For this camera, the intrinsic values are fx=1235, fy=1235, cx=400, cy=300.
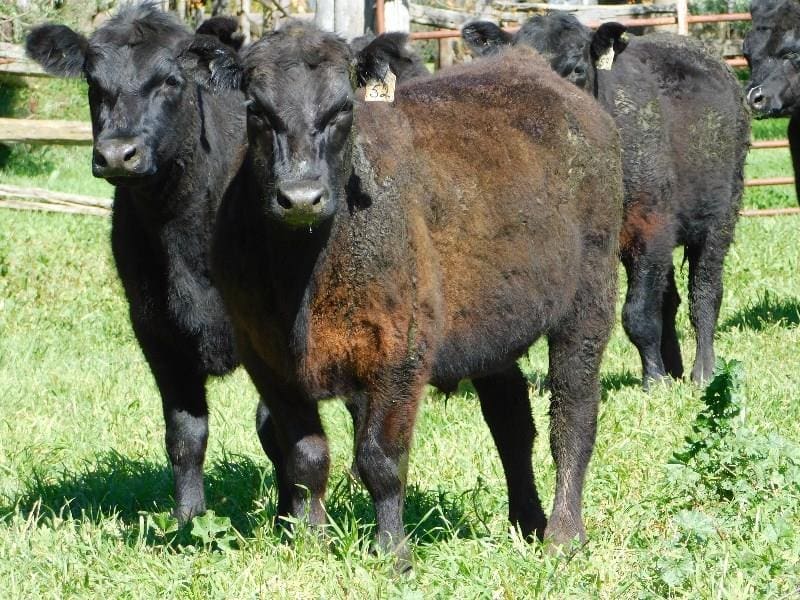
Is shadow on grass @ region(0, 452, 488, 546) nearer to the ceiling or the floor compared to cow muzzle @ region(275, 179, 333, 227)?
nearer to the floor

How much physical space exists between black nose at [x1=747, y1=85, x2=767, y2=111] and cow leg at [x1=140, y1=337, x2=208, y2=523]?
6845 mm

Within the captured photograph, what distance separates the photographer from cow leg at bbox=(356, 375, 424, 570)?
15.3ft

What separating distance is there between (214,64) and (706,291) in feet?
19.1

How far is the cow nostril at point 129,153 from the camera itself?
550 cm

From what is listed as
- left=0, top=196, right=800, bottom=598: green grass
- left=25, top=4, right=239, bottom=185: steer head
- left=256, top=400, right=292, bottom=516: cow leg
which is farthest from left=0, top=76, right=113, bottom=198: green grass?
left=256, top=400, right=292, bottom=516: cow leg

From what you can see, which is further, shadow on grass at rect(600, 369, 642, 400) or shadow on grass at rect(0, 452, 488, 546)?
shadow on grass at rect(600, 369, 642, 400)

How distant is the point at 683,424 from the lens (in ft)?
23.4

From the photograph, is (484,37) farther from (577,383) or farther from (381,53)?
(381,53)

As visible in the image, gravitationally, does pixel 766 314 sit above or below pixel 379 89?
below

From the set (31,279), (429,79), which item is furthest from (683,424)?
(31,279)

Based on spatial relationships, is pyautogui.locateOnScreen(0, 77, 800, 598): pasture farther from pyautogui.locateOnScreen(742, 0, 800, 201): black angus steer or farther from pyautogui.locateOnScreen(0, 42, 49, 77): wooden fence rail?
pyautogui.locateOnScreen(0, 42, 49, 77): wooden fence rail

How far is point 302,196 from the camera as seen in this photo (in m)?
4.34

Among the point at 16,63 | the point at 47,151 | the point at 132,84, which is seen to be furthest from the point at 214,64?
the point at 47,151

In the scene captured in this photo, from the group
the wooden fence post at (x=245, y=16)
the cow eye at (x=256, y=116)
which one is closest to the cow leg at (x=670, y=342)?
the cow eye at (x=256, y=116)
